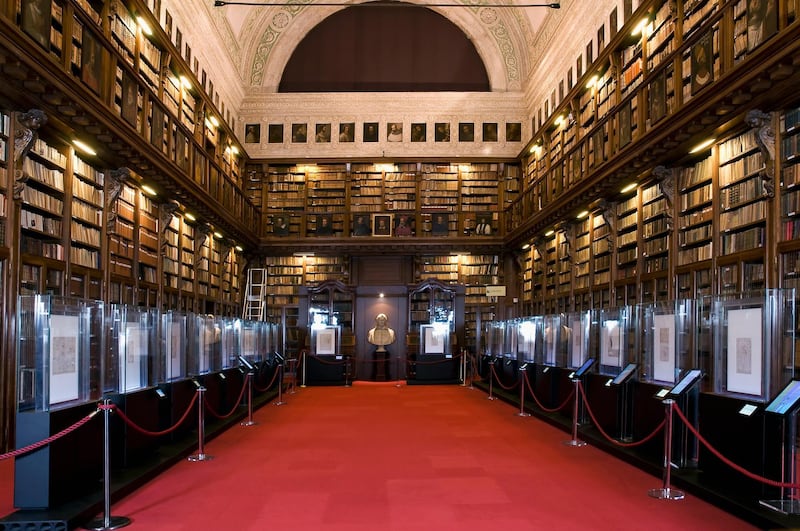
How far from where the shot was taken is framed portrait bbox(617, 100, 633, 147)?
33.8 feet

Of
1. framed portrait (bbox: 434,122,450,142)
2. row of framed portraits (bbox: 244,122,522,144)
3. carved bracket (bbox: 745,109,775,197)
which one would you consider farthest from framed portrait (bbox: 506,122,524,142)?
carved bracket (bbox: 745,109,775,197)

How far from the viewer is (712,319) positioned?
555 centimetres

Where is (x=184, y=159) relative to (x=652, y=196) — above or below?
above

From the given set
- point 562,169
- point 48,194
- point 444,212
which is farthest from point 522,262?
point 48,194

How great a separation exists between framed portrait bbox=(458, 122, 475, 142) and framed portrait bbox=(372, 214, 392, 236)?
316 cm

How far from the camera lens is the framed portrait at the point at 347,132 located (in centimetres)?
2005

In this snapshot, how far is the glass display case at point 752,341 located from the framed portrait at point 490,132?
48.6ft

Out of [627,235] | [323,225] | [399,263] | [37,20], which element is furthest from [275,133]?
[37,20]

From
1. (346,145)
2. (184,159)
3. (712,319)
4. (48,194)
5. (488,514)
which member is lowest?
(488,514)

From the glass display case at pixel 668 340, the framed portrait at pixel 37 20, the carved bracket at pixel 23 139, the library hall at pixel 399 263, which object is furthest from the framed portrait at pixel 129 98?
the glass display case at pixel 668 340

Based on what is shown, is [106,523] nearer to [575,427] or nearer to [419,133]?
[575,427]

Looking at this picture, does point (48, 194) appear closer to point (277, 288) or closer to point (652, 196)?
point (652, 196)

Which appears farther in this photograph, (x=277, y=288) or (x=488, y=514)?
(x=277, y=288)

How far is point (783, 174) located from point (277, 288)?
14480 mm
